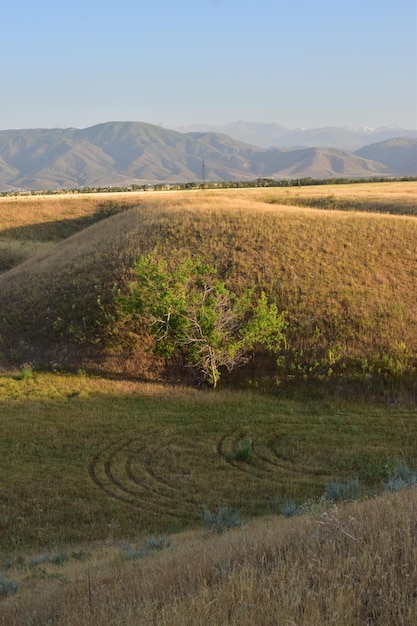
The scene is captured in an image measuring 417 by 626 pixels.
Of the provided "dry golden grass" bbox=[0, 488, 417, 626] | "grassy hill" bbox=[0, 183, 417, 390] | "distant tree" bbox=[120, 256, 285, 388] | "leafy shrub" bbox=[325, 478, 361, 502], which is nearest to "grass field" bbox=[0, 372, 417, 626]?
"dry golden grass" bbox=[0, 488, 417, 626]

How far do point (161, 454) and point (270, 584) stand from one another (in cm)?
1361

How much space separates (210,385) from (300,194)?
123 feet

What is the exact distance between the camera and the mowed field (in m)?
6.31

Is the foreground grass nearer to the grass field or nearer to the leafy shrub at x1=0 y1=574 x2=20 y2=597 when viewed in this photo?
the grass field

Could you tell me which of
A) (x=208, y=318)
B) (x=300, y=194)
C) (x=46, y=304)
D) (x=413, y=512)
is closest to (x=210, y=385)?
(x=208, y=318)

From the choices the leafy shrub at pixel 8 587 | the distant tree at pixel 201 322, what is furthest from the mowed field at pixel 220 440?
the distant tree at pixel 201 322

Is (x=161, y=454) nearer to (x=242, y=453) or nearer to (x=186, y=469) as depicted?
(x=186, y=469)

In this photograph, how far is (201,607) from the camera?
5.66 metres

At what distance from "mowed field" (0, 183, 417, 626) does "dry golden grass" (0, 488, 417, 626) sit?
3 cm

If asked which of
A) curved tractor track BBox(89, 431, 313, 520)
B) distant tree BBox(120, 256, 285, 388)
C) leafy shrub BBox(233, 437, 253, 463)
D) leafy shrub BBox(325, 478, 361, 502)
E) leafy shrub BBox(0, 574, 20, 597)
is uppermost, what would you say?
distant tree BBox(120, 256, 285, 388)

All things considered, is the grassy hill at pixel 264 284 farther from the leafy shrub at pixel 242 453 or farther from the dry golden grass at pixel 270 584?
the dry golden grass at pixel 270 584

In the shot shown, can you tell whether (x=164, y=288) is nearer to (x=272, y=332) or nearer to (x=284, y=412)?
(x=272, y=332)

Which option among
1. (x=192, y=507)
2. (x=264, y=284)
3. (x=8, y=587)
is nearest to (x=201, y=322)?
(x=264, y=284)

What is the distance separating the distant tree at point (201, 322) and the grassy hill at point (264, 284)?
1190 millimetres
